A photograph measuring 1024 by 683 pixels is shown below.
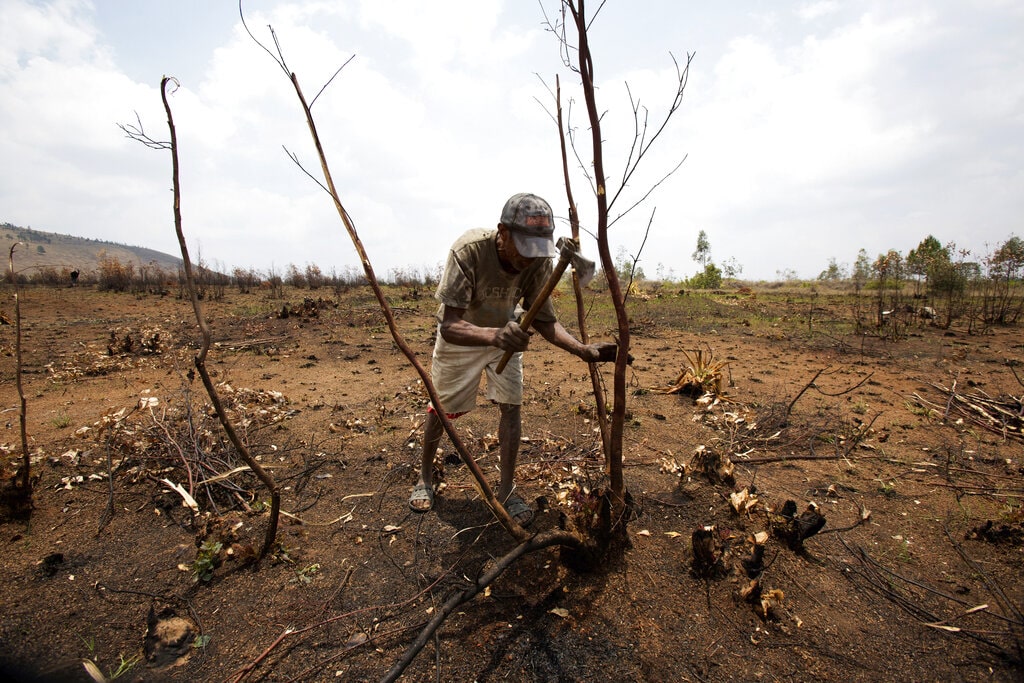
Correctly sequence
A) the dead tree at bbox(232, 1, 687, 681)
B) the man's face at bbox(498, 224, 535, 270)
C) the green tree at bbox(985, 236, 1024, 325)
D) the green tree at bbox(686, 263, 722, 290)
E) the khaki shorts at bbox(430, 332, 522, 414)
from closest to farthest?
the dead tree at bbox(232, 1, 687, 681), the man's face at bbox(498, 224, 535, 270), the khaki shorts at bbox(430, 332, 522, 414), the green tree at bbox(985, 236, 1024, 325), the green tree at bbox(686, 263, 722, 290)

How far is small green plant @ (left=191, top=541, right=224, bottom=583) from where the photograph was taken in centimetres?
212

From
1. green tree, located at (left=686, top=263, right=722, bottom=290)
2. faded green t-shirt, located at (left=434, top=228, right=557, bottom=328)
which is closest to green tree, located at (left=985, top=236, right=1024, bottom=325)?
faded green t-shirt, located at (left=434, top=228, right=557, bottom=328)

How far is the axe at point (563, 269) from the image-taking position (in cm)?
163

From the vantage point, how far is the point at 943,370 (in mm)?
5945

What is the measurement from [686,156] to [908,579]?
2.06 meters

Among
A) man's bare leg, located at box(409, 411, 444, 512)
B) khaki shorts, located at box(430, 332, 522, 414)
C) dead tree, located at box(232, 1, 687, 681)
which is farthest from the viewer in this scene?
man's bare leg, located at box(409, 411, 444, 512)

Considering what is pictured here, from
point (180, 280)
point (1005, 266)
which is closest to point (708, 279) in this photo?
point (1005, 266)

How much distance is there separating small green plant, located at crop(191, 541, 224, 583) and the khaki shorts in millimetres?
1257

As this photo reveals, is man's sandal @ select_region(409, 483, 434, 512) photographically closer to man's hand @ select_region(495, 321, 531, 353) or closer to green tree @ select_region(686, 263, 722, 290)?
man's hand @ select_region(495, 321, 531, 353)

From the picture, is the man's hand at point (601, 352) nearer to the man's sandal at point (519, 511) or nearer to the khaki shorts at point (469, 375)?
the khaki shorts at point (469, 375)

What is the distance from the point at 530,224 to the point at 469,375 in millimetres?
894

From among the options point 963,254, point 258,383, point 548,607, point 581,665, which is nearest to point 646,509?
point 548,607

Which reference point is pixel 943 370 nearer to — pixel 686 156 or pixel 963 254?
pixel 963 254

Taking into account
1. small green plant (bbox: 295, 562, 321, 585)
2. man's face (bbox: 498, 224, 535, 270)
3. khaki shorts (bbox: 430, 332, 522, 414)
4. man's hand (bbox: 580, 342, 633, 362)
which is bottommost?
small green plant (bbox: 295, 562, 321, 585)
